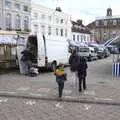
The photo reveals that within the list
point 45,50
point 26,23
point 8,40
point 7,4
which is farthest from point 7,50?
point 26,23

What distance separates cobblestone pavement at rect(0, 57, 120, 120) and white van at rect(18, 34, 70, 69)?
15.0ft

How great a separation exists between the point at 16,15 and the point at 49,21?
10.7 meters

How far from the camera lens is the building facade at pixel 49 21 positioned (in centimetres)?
5638

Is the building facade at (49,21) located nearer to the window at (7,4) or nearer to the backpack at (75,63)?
the window at (7,4)

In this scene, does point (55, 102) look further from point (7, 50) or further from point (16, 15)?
point (16, 15)

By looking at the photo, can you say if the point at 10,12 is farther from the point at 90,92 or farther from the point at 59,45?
the point at 90,92

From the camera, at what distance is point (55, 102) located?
1254 centimetres

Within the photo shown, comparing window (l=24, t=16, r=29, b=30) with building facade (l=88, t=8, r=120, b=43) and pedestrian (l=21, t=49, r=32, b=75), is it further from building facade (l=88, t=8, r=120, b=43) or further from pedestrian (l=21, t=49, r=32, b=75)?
building facade (l=88, t=8, r=120, b=43)

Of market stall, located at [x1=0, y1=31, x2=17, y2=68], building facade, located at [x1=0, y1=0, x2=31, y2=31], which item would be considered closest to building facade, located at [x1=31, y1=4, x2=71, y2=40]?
building facade, located at [x1=0, y1=0, x2=31, y2=31]

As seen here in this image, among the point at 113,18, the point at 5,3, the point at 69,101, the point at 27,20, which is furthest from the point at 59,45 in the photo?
the point at 113,18

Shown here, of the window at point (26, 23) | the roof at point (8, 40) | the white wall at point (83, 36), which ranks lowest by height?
the roof at point (8, 40)

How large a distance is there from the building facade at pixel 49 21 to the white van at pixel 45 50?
27.2m

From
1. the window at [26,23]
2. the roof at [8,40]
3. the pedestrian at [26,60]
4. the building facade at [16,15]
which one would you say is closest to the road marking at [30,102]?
the pedestrian at [26,60]

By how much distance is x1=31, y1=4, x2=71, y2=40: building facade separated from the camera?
185 ft
